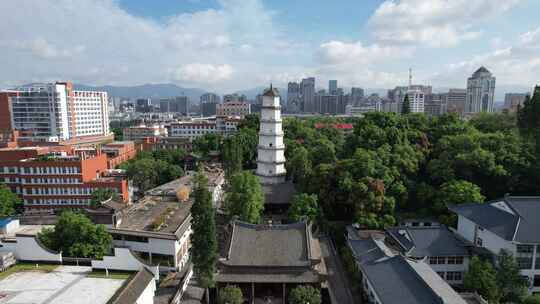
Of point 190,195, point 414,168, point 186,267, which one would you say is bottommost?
point 186,267

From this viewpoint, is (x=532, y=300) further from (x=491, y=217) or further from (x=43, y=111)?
(x=43, y=111)

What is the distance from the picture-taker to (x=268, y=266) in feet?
60.0

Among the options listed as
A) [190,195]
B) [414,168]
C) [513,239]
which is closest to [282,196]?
[190,195]

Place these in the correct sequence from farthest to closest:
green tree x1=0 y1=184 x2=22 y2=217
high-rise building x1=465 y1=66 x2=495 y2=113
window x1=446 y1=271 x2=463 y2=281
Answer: high-rise building x1=465 y1=66 x2=495 y2=113
green tree x1=0 y1=184 x2=22 y2=217
window x1=446 y1=271 x2=463 y2=281

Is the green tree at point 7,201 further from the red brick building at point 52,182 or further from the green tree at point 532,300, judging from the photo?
the green tree at point 532,300

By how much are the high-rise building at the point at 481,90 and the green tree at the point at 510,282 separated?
395 feet

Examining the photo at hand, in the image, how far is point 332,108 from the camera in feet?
523

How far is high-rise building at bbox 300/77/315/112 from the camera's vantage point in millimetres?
173125

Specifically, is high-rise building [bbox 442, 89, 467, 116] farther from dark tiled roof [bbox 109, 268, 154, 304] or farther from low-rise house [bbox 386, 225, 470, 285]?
dark tiled roof [bbox 109, 268, 154, 304]

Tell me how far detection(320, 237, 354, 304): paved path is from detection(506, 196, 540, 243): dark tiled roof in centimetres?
960

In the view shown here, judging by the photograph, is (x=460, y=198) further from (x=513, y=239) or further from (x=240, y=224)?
(x=240, y=224)

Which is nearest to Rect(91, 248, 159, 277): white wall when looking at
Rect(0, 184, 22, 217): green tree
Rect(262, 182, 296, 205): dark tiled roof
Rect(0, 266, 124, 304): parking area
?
Rect(0, 266, 124, 304): parking area

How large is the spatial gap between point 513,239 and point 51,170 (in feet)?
122

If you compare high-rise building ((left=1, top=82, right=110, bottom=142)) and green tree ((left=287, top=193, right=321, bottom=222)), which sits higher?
high-rise building ((left=1, top=82, right=110, bottom=142))
